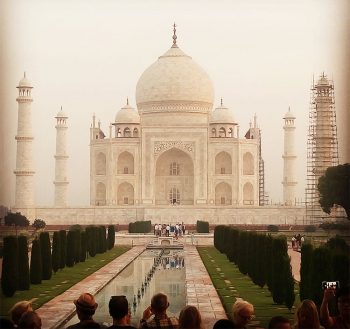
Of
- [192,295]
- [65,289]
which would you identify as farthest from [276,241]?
[65,289]

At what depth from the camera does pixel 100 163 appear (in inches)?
1330

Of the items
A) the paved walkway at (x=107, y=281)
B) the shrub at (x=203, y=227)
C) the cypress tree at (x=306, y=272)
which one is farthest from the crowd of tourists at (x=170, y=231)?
the cypress tree at (x=306, y=272)

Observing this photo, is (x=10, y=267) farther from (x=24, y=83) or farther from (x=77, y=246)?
(x=24, y=83)

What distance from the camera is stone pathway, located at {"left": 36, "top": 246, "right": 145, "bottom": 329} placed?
7924mm

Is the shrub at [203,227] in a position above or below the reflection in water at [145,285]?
above

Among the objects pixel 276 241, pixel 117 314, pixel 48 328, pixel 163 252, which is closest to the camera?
pixel 117 314

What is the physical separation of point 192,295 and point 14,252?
2.29 metres

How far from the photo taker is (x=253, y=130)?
35312 mm

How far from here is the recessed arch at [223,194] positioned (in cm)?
3300

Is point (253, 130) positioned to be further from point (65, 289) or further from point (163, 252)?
point (65, 289)

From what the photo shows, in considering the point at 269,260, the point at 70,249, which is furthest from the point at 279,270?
the point at 70,249

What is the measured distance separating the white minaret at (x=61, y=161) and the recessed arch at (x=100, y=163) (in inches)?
66.1

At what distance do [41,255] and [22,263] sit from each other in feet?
5.65

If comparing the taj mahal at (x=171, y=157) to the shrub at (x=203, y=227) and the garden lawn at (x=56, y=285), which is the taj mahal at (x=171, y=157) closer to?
the shrub at (x=203, y=227)
